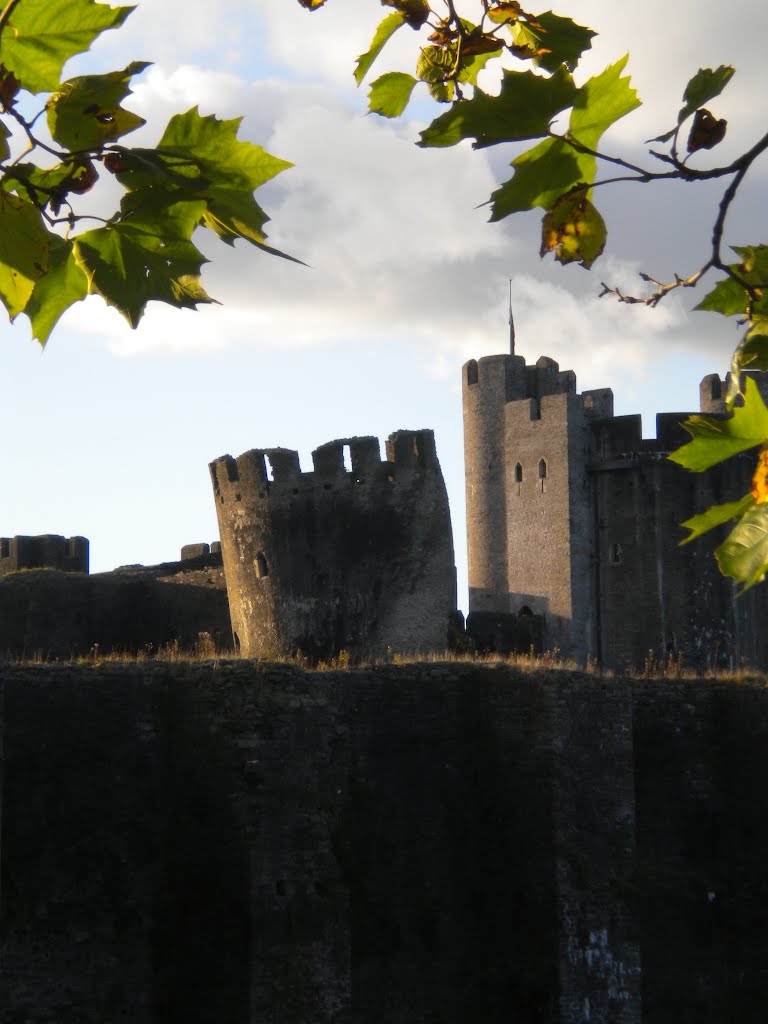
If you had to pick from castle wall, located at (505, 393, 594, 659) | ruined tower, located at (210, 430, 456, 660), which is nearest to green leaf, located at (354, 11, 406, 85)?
ruined tower, located at (210, 430, 456, 660)

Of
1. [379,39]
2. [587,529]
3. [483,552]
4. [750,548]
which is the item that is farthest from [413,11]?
[483,552]

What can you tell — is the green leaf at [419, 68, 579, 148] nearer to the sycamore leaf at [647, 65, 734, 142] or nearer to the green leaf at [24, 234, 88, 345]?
the sycamore leaf at [647, 65, 734, 142]

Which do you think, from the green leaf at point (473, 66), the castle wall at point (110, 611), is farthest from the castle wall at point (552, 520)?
the green leaf at point (473, 66)

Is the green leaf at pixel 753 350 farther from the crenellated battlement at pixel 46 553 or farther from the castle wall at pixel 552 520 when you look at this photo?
the crenellated battlement at pixel 46 553

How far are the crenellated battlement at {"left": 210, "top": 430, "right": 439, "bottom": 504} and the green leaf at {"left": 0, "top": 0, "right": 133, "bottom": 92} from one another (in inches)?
808

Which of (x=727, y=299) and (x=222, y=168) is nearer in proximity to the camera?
(x=222, y=168)

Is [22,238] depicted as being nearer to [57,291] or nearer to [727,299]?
[57,291]

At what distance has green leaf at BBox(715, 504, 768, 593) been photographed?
2.60 m

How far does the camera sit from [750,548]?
2615 mm

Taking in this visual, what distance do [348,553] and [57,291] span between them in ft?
65.7

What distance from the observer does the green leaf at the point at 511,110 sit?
2.61 metres

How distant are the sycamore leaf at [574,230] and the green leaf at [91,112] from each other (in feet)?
2.55

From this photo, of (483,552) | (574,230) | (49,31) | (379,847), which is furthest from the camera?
(483,552)

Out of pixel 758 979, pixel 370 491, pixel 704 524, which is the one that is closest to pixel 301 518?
pixel 370 491
